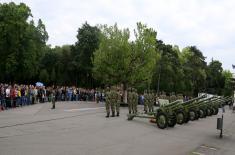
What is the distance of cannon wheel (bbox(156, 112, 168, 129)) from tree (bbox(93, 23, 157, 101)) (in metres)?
24.6

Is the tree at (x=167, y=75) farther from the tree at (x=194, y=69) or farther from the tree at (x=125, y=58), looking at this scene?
the tree at (x=125, y=58)

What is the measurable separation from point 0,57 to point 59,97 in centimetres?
2121

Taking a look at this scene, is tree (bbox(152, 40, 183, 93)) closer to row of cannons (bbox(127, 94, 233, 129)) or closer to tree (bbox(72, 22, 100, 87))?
tree (bbox(72, 22, 100, 87))

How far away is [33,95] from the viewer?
3547cm

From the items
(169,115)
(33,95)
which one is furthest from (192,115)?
(33,95)

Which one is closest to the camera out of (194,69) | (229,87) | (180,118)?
(180,118)

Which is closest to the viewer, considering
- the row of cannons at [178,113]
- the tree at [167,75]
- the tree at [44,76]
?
the row of cannons at [178,113]

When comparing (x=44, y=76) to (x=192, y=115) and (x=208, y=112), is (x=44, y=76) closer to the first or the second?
(x=208, y=112)

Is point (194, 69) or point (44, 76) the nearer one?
point (44, 76)

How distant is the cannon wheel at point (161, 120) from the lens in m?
20.9

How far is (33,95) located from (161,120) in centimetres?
1708

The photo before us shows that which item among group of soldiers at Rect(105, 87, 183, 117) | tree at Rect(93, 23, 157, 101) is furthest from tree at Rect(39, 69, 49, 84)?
group of soldiers at Rect(105, 87, 183, 117)

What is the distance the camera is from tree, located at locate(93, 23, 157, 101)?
46062mm

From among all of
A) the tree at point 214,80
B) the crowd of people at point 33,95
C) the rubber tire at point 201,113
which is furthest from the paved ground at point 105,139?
the tree at point 214,80
